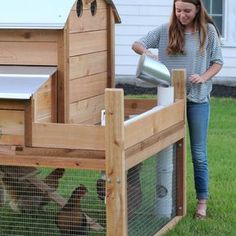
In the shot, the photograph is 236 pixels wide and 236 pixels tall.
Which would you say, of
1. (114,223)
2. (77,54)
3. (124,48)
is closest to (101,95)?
(77,54)

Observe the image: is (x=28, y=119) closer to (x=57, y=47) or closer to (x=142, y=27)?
(x=57, y=47)

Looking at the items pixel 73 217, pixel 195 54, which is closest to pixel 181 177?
pixel 195 54

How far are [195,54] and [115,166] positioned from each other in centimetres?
147

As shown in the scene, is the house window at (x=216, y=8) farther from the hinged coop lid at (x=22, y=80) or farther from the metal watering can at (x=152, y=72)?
the hinged coop lid at (x=22, y=80)

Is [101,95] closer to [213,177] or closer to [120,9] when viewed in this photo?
[213,177]

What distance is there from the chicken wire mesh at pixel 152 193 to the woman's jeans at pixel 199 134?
0.51ft

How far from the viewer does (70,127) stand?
14.6 ft

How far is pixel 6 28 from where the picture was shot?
496cm

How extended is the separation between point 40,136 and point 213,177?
258cm

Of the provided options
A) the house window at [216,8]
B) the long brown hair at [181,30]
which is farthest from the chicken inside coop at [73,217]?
the house window at [216,8]

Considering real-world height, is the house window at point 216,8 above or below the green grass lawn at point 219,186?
above

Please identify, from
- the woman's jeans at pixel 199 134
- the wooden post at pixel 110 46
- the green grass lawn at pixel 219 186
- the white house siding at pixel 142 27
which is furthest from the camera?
the white house siding at pixel 142 27

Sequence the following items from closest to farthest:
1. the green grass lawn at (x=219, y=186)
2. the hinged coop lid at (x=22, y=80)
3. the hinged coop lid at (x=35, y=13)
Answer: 1. the hinged coop lid at (x=22, y=80)
2. the hinged coop lid at (x=35, y=13)
3. the green grass lawn at (x=219, y=186)

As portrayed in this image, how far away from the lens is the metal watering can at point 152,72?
194 inches
